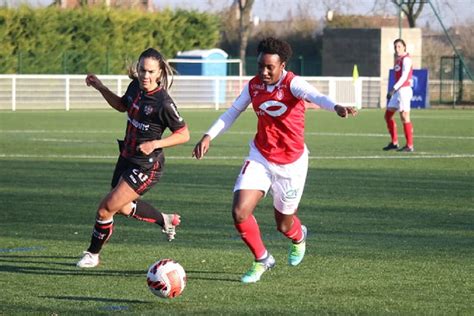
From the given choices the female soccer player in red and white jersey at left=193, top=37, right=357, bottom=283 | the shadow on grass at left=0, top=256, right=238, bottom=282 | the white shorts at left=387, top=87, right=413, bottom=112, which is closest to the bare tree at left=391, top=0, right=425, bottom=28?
the white shorts at left=387, top=87, right=413, bottom=112

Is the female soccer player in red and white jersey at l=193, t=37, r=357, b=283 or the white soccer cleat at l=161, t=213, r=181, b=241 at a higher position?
the female soccer player in red and white jersey at l=193, t=37, r=357, b=283

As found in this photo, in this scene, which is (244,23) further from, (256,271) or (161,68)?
(256,271)

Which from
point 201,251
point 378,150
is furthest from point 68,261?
point 378,150

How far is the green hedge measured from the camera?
43906mm

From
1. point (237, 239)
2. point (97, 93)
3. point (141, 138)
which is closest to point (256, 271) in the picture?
point (141, 138)

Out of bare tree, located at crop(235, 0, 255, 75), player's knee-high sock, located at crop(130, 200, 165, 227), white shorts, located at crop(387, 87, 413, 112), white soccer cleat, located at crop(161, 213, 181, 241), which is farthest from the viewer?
bare tree, located at crop(235, 0, 255, 75)

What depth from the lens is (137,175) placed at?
9.17 metres

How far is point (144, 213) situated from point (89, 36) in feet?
123

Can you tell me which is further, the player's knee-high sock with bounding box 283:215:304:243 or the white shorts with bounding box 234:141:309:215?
the player's knee-high sock with bounding box 283:215:304:243

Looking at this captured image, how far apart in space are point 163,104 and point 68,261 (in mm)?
1445

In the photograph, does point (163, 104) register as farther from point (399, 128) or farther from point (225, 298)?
point (399, 128)

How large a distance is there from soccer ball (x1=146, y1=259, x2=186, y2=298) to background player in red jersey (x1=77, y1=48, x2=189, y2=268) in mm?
1433

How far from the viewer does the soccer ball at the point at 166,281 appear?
25.0 feet

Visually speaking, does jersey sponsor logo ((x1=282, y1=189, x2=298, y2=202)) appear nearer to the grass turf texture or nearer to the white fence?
the grass turf texture
